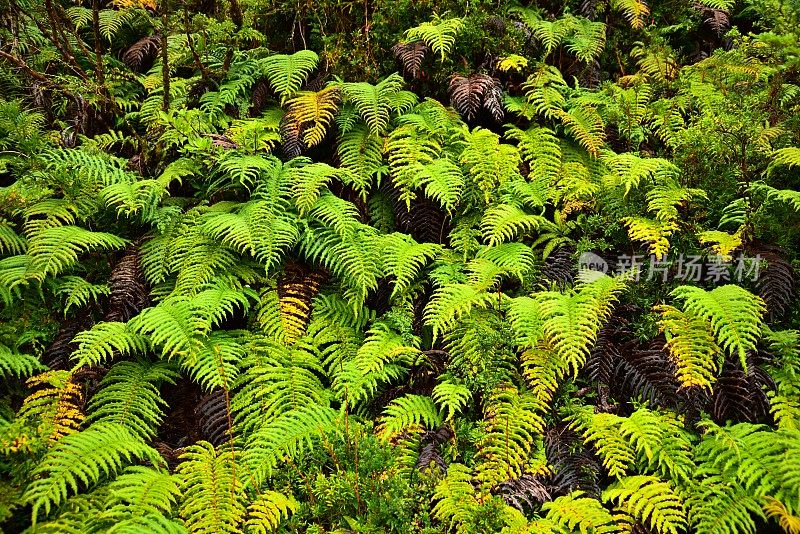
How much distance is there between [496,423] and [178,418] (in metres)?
2.01

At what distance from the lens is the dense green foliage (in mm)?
3104

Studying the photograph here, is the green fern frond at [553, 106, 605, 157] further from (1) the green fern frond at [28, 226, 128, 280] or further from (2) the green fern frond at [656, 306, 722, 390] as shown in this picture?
(1) the green fern frond at [28, 226, 128, 280]

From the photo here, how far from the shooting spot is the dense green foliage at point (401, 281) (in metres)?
3.10

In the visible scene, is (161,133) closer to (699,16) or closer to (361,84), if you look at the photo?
(361,84)

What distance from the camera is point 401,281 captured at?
3.88m

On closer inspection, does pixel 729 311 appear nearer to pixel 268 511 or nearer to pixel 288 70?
pixel 268 511

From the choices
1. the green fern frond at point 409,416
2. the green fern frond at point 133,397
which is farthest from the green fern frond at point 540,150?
the green fern frond at point 133,397

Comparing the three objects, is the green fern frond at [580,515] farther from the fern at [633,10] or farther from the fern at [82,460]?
the fern at [633,10]

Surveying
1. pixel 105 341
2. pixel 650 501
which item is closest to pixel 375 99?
pixel 105 341

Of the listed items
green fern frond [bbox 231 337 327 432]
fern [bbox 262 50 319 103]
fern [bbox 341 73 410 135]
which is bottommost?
green fern frond [bbox 231 337 327 432]

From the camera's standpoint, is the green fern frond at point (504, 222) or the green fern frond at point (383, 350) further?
the green fern frond at point (504, 222)

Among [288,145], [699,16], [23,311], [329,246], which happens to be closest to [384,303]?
[329,246]

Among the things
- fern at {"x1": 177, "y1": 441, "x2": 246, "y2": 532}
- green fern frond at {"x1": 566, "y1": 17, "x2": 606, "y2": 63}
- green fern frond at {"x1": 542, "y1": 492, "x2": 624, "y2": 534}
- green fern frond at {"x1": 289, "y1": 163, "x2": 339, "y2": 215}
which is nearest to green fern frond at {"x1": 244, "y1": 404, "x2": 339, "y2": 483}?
fern at {"x1": 177, "y1": 441, "x2": 246, "y2": 532}

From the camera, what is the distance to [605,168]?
4.64 meters
